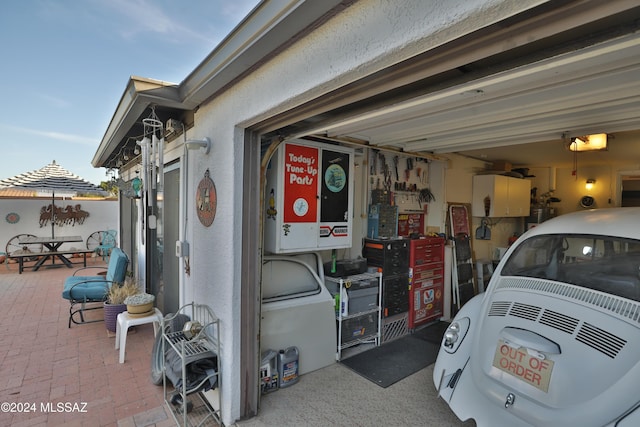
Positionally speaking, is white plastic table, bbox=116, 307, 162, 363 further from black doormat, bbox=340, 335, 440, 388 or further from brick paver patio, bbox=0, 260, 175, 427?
black doormat, bbox=340, 335, 440, 388

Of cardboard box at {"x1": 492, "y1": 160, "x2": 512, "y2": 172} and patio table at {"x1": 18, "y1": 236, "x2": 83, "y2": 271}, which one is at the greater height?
cardboard box at {"x1": 492, "y1": 160, "x2": 512, "y2": 172}

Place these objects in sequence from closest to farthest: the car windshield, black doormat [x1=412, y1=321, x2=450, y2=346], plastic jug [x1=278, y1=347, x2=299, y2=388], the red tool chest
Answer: the car windshield, plastic jug [x1=278, y1=347, x2=299, y2=388], black doormat [x1=412, y1=321, x2=450, y2=346], the red tool chest

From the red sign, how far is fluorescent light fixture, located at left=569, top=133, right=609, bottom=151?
9.12 ft

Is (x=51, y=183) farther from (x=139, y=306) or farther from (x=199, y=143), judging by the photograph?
(x=199, y=143)

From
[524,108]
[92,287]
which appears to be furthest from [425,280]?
[92,287]

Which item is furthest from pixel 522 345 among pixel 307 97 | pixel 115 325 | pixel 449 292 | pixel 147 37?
pixel 147 37

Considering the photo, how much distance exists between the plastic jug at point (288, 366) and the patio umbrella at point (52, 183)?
7.43 meters

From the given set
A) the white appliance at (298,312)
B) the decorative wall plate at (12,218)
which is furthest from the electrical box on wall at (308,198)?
the decorative wall plate at (12,218)

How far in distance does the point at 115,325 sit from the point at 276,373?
8.07 feet

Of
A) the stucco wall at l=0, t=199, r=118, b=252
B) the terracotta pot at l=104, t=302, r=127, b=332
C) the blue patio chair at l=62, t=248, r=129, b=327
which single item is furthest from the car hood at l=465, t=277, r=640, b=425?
the stucco wall at l=0, t=199, r=118, b=252

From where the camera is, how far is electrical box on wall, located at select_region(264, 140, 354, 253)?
3.06 metres

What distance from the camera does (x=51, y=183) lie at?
7.52 meters

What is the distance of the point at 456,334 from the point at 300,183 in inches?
76.0

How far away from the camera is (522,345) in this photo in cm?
194
